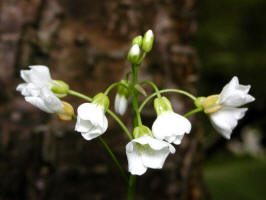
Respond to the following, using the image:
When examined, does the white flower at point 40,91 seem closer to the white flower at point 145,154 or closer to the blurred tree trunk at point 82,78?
the white flower at point 145,154

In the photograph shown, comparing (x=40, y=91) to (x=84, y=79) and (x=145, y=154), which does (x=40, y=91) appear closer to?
(x=145, y=154)

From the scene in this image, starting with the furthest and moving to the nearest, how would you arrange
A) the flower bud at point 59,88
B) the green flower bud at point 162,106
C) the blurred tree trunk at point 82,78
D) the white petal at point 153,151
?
the blurred tree trunk at point 82,78, the flower bud at point 59,88, the green flower bud at point 162,106, the white petal at point 153,151

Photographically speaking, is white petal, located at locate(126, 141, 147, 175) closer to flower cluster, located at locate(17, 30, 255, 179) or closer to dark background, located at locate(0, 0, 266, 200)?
flower cluster, located at locate(17, 30, 255, 179)

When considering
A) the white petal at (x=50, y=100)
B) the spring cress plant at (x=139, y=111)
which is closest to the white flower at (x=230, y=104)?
the spring cress plant at (x=139, y=111)

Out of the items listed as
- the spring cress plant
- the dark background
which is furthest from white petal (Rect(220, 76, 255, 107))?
the dark background

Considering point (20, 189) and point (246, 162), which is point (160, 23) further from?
point (246, 162)

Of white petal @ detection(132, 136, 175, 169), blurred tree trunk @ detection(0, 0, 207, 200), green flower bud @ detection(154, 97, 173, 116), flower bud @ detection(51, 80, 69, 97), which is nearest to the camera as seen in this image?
white petal @ detection(132, 136, 175, 169)

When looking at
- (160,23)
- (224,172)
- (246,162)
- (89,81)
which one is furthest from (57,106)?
(246,162)

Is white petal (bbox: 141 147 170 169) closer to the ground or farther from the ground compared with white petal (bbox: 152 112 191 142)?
closer to the ground
